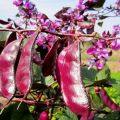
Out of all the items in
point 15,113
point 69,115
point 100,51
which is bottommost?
point 69,115

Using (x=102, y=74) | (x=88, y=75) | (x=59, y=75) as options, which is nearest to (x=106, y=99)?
(x=88, y=75)

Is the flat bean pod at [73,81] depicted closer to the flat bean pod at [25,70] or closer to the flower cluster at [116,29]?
the flat bean pod at [25,70]

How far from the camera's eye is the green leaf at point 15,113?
4.81 ft

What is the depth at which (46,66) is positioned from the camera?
1188 millimetres

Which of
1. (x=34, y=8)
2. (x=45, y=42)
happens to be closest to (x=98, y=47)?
(x=45, y=42)

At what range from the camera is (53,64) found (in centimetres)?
116

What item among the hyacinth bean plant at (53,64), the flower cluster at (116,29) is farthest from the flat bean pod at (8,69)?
the flower cluster at (116,29)

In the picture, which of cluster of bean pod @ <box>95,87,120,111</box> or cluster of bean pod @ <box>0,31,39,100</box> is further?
cluster of bean pod @ <box>95,87,120,111</box>

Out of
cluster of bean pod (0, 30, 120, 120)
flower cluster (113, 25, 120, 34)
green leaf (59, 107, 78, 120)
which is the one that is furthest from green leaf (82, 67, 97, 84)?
cluster of bean pod (0, 30, 120, 120)

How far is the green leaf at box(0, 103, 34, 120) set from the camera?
4.81ft

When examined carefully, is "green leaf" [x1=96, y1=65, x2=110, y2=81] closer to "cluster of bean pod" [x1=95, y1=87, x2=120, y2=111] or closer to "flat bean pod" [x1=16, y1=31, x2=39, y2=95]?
"cluster of bean pod" [x1=95, y1=87, x2=120, y2=111]

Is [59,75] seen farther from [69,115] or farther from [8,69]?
[69,115]

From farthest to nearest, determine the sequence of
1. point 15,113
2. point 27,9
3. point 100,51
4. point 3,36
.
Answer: point 27,9 → point 100,51 → point 15,113 → point 3,36

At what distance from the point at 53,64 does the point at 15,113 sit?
376mm
